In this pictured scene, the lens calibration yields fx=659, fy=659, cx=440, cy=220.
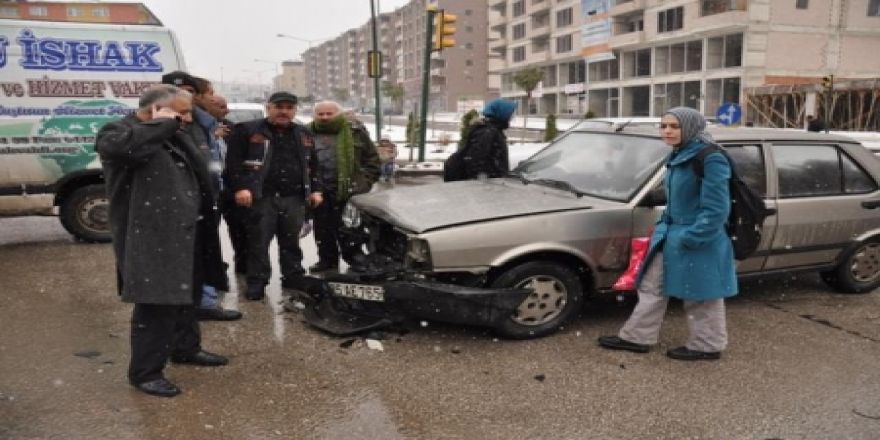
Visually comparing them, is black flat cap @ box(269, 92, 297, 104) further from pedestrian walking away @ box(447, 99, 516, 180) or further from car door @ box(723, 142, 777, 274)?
car door @ box(723, 142, 777, 274)

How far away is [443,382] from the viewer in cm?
393

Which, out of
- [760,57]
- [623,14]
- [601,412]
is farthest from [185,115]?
[623,14]

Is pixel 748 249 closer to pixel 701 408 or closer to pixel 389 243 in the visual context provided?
pixel 701 408

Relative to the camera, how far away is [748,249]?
4223 millimetres

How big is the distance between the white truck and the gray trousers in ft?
18.7

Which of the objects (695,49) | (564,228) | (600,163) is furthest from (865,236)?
(695,49)

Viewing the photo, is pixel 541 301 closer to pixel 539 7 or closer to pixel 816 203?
pixel 816 203

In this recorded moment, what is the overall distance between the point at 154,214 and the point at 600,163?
3.36 meters

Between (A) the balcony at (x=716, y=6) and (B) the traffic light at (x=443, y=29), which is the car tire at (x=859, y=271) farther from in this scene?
(A) the balcony at (x=716, y=6)

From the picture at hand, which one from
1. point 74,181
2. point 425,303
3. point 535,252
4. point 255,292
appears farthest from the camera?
point 74,181

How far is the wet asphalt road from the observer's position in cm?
337

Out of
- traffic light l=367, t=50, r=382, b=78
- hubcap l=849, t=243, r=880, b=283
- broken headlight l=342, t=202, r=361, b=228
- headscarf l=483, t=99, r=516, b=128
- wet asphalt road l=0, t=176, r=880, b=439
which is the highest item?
traffic light l=367, t=50, r=382, b=78

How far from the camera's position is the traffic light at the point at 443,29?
15.2 m

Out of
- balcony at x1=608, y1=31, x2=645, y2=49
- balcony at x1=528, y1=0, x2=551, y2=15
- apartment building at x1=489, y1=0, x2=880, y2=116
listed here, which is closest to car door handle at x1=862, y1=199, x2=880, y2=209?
apartment building at x1=489, y1=0, x2=880, y2=116
